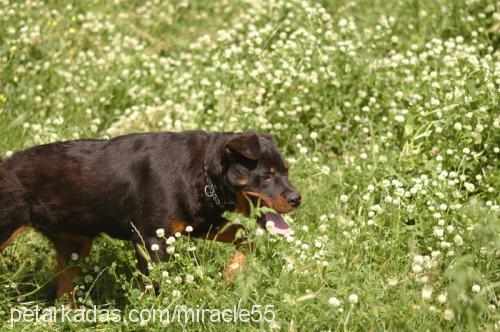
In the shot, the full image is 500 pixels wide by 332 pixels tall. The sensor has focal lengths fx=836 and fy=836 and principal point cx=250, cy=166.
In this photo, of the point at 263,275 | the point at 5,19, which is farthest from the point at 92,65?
the point at 263,275

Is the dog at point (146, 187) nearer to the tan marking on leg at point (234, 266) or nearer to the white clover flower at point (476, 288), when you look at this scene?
the tan marking on leg at point (234, 266)

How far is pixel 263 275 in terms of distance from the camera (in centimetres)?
496

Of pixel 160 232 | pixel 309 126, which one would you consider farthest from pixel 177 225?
pixel 309 126

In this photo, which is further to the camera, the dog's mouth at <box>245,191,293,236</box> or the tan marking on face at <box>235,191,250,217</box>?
the tan marking on face at <box>235,191,250,217</box>

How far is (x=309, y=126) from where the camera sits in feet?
26.7

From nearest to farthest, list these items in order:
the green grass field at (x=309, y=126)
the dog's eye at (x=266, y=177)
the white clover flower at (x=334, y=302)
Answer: the white clover flower at (x=334, y=302)
the green grass field at (x=309, y=126)
the dog's eye at (x=266, y=177)

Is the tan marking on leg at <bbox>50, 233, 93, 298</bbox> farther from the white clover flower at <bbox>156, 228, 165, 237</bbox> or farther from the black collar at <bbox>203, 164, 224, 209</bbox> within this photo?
the black collar at <bbox>203, 164, 224, 209</bbox>

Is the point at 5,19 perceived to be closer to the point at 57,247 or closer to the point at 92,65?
the point at 92,65

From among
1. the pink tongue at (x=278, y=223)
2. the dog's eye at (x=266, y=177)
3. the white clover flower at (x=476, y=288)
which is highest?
the dog's eye at (x=266, y=177)

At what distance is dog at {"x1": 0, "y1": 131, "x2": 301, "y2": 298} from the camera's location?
5531 millimetres

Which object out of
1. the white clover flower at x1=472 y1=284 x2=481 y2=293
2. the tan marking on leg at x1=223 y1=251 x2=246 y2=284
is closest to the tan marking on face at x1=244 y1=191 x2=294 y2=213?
the tan marking on leg at x1=223 y1=251 x2=246 y2=284

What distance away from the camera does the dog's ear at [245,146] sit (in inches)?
218

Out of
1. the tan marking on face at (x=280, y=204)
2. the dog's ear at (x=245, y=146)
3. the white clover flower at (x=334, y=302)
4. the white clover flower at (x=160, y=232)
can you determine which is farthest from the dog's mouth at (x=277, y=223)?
the white clover flower at (x=334, y=302)

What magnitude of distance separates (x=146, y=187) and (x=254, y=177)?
2.39 feet
